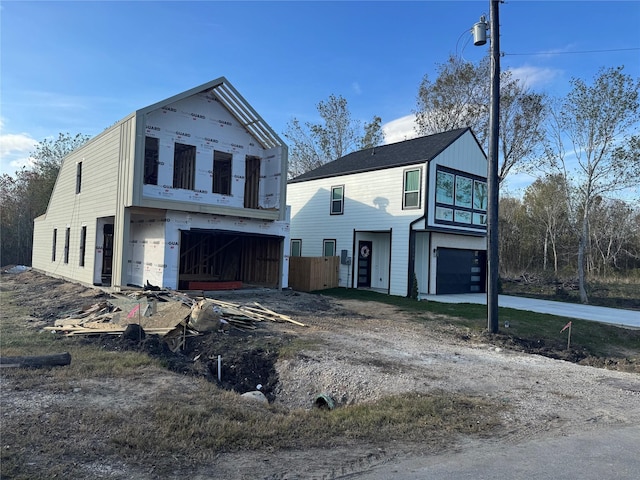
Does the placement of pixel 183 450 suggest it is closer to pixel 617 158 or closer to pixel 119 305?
pixel 119 305

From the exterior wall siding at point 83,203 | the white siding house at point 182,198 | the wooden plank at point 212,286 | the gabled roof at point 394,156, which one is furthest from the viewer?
the gabled roof at point 394,156

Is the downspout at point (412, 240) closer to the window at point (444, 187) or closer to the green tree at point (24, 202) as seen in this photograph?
the window at point (444, 187)

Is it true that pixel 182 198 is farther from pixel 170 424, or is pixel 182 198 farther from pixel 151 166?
pixel 170 424

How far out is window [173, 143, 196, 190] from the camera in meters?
17.2

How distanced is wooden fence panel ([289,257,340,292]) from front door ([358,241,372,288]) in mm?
1230

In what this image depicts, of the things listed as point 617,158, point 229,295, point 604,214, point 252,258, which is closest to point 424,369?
point 229,295

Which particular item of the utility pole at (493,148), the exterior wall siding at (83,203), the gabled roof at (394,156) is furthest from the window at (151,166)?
the utility pole at (493,148)

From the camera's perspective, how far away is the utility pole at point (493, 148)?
11266mm

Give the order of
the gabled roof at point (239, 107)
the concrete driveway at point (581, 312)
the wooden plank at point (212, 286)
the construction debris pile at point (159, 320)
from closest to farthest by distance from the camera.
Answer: the construction debris pile at point (159, 320) → the concrete driveway at point (581, 312) → the gabled roof at point (239, 107) → the wooden plank at point (212, 286)

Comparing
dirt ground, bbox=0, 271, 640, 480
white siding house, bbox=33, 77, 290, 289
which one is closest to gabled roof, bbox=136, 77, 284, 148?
white siding house, bbox=33, 77, 290, 289

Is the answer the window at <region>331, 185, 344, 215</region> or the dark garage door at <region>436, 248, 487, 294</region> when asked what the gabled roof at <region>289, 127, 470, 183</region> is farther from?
the dark garage door at <region>436, 248, 487, 294</region>

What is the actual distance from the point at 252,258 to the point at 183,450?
16.7 m

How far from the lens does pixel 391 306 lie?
Answer: 16.0 metres

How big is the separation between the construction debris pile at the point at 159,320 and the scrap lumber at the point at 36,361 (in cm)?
223
